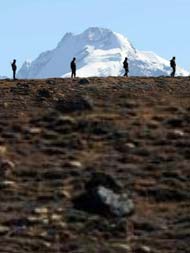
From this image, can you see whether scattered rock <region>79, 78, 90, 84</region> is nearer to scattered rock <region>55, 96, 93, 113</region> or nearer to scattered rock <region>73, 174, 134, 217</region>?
scattered rock <region>55, 96, 93, 113</region>

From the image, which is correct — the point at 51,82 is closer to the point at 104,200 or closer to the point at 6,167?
the point at 6,167

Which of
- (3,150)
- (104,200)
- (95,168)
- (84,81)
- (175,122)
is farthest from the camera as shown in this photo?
(84,81)

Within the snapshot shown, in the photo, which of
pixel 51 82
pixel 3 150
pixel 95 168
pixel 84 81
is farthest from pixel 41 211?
pixel 84 81

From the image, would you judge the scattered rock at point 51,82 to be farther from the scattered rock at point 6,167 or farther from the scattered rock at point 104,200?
the scattered rock at point 104,200

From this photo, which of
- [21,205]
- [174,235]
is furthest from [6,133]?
[174,235]

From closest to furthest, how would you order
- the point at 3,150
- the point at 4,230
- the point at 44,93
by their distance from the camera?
1. the point at 4,230
2. the point at 3,150
3. the point at 44,93

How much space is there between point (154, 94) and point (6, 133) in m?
9.07

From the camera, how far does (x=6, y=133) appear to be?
36906mm

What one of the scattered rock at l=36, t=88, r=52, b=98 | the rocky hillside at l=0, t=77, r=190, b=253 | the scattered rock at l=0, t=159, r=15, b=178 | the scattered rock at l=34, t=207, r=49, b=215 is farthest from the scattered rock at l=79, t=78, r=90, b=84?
the scattered rock at l=34, t=207, r=49, b=215

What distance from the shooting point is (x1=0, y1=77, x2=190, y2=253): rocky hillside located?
27.6m

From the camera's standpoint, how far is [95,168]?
3259 cm

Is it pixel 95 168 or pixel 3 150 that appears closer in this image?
pixel 95 168

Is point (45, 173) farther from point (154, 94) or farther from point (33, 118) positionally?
point (154, 94)

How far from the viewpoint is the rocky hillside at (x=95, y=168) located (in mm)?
27594
